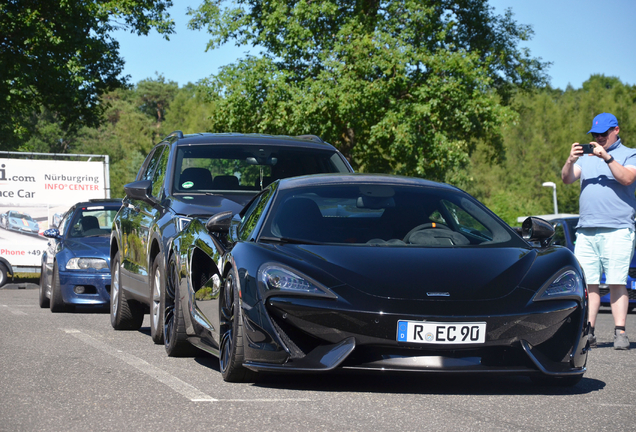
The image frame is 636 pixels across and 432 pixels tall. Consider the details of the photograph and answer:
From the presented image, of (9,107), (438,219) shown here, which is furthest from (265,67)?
(438,219)

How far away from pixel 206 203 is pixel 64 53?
78.2 ft

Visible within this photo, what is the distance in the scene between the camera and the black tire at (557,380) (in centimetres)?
571

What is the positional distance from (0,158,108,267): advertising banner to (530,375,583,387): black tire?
18.9 meters

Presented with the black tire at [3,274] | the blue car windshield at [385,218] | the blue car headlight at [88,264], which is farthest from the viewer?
the black tire at [3,274]

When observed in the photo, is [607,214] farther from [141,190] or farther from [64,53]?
[64,53]

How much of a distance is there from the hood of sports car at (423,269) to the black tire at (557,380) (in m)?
0.70

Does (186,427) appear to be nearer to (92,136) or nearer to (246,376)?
(246,376)

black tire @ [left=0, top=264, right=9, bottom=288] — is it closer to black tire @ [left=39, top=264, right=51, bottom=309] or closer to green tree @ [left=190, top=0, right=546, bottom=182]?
black tire @ [left=39, top=264, right=51, bottom=309]

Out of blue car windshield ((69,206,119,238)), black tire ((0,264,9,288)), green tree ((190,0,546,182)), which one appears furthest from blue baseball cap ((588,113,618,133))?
green tree ((190,0,546,182))

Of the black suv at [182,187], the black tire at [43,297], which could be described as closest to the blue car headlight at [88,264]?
the black tire at [43,297]

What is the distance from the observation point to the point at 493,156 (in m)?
38.5

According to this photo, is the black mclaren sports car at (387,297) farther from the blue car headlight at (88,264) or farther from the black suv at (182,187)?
the blue car headlight at (88,264)

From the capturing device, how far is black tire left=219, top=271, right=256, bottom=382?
214 inches

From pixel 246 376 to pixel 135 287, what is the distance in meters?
3.61
